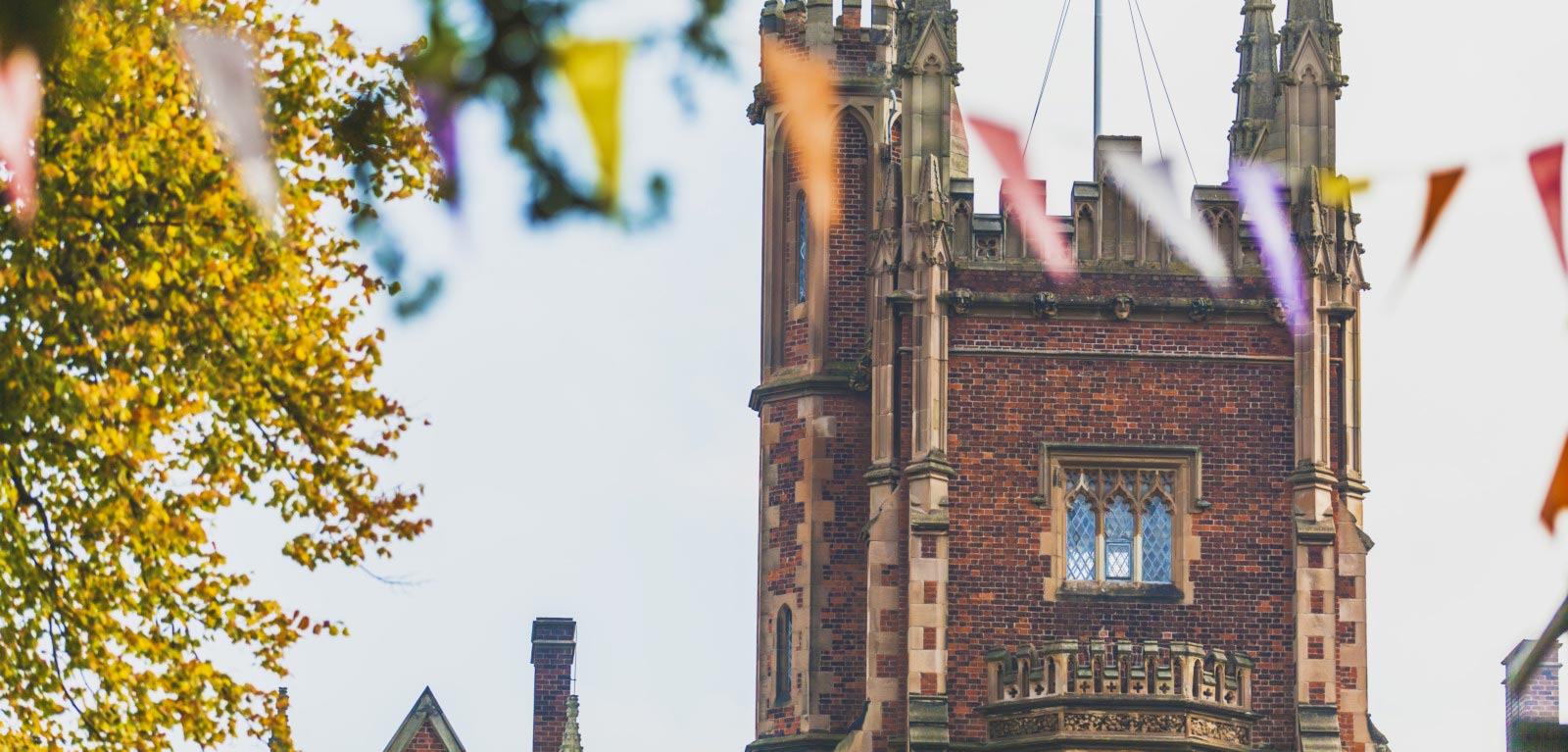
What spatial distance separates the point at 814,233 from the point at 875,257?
2.33m

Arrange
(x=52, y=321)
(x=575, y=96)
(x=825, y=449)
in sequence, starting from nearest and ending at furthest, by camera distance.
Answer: (x=575, y=96), (x=52, y=321), (x=825, y=449)

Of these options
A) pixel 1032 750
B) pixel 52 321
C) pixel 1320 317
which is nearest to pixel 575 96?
pixel 52 321

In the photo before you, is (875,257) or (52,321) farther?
(875,257)

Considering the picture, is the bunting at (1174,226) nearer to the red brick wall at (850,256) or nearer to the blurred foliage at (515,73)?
the red brick wall at (850,256)

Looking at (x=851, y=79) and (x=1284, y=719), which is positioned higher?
(x=851, y=79)

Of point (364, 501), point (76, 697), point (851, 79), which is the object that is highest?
point (851, 79)

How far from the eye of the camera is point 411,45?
47.0 feet

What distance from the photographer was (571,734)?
96.7 ft

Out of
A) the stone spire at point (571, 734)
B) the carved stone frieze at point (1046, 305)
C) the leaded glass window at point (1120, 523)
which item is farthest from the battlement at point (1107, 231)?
the stone spire at point (571, 734)

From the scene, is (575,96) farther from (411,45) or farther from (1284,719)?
(1284,719)

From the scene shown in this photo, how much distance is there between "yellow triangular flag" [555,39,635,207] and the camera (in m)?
2.49

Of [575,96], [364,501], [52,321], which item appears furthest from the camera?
[364,501]

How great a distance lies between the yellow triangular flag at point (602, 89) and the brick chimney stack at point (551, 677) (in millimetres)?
28871

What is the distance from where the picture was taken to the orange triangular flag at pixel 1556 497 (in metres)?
3.28
